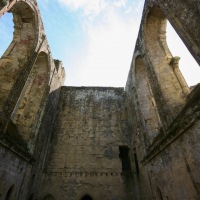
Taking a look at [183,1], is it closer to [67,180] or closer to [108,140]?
[108,140]

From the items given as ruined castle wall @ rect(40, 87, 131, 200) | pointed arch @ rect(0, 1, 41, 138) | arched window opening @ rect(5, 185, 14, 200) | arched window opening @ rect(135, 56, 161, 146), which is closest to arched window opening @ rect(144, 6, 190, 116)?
arched window opening @ rect(135, 56, 161, 146)

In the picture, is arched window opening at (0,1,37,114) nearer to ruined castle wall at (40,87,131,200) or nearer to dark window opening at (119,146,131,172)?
ruined castle wall at (40,87,131,200)

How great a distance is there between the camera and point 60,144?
9.29 meters

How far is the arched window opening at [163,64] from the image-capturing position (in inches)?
216

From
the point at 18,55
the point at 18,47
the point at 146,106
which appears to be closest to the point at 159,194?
the point at 146,106

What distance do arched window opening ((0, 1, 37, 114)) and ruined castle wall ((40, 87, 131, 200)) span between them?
472 cm

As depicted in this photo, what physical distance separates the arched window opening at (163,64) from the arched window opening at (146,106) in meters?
1.72

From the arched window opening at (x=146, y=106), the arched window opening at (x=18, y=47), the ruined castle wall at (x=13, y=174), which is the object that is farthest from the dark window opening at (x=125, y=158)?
the arched window opening at (x=18, y=47)

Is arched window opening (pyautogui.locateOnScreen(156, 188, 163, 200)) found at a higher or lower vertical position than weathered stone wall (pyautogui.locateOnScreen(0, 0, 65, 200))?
lower

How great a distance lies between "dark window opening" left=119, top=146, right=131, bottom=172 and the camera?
29.0ft

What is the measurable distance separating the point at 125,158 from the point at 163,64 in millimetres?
5728

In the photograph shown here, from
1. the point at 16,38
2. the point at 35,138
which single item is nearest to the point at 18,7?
the point at 16,38

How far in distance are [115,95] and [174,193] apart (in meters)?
7.99

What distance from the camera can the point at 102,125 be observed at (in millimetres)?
10180
